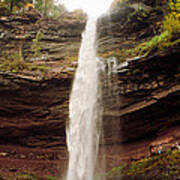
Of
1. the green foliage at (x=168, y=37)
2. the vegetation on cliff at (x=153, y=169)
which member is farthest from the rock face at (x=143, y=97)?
the vegetation on cliff at (x=153, y=169)

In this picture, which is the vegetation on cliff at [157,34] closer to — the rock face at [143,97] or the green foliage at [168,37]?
the green foliage at [168,37]

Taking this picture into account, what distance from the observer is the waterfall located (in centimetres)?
650

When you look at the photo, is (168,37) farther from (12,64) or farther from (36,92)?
(12,64)

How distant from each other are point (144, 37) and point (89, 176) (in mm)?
6817

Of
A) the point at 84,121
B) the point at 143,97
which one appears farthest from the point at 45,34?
the point at 143,97

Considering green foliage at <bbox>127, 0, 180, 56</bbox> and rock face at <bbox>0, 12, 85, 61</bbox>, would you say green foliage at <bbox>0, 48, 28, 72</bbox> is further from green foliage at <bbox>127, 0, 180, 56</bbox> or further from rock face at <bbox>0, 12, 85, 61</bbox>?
green foliage at <bbox>127, 0, 180, 56</bbox>

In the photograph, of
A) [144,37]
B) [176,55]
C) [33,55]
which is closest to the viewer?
[176,55]

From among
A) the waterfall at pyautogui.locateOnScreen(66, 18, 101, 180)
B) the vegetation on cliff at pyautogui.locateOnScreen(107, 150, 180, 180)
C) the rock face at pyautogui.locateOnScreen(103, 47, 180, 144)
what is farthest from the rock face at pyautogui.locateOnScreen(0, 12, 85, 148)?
the vegetation on cliff at pyautogui.locateOnScreen(107, 150, 180, 180)

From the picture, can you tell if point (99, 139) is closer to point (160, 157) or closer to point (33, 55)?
point (160, 157)

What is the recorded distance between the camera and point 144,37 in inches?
342

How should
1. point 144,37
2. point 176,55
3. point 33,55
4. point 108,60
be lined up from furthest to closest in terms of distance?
point 33,55, point 144,37, point 108,60, point 176,55

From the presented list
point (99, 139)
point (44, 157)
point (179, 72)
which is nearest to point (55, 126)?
point (44, 157)

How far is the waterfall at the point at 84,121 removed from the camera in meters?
6.50

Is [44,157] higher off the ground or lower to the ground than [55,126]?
lower
